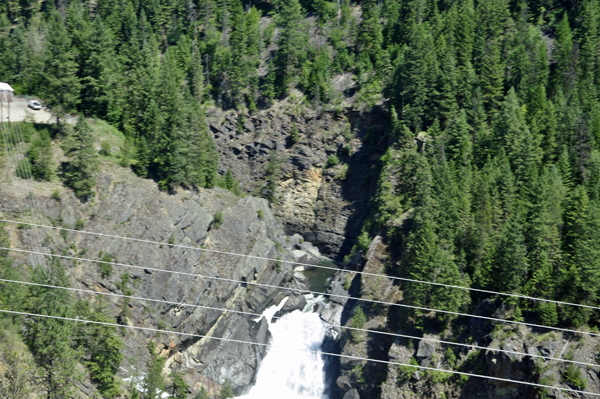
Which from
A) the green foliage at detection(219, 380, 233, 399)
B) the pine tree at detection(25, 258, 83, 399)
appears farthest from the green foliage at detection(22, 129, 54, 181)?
the green foliage at detection(219, 380, 233, 399)

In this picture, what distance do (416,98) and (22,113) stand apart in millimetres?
51950

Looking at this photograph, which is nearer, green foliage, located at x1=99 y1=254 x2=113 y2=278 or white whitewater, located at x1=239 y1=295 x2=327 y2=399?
green foliage, located at x1=99 y1=254 x2=113 y2=278

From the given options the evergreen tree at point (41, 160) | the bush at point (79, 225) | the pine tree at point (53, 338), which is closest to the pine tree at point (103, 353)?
the pine tree at point (53, 338)

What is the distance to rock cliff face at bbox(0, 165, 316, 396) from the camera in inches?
2537

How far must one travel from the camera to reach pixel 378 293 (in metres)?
72.0

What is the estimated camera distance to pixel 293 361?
7850 centimetres

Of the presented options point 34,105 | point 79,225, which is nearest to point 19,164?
point 79,225

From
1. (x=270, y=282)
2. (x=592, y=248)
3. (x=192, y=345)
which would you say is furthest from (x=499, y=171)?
(x=192, y=345)

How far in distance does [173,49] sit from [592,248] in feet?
256

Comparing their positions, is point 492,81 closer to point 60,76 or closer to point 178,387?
point 60,76

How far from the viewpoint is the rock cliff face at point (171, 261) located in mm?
64438

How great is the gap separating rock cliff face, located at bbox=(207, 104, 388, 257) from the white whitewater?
16.4 meters

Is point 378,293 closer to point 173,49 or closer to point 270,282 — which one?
point 270,282

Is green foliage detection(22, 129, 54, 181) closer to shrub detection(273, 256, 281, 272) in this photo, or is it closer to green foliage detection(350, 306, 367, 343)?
shrub detection(273, 256, 281, 272)
